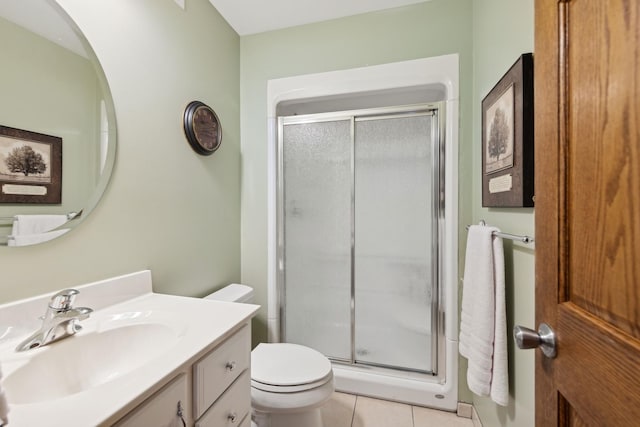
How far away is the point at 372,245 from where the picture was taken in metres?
1.89

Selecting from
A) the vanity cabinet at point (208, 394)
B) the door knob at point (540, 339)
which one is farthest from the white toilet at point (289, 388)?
the door knob at point (540, 339)

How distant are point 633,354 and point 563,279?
0.19 metres

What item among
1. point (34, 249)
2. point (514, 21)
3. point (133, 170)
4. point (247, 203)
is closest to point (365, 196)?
point (247, 203)

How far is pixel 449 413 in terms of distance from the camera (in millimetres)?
1647

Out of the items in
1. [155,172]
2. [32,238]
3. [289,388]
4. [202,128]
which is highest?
[202,128]

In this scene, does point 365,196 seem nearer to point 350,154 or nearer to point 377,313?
point 350,154

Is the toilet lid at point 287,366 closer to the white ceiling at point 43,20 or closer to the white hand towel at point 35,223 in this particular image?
the white hand towel at point 35,223

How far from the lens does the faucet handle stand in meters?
0.79

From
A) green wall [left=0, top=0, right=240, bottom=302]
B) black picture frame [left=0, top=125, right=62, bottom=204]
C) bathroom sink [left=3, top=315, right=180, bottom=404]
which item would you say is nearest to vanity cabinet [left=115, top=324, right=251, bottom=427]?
bathroom sink [left=3, top=315, right=180, bottom=404]

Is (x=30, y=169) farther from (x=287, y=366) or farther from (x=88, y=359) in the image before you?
(x=287, y=366)

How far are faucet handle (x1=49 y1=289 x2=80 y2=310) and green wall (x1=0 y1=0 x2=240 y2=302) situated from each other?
0.50 feet

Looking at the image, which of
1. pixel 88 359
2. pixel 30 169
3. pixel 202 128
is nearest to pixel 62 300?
pixel 88 359

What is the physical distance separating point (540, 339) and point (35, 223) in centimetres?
140

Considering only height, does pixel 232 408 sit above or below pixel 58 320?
below
